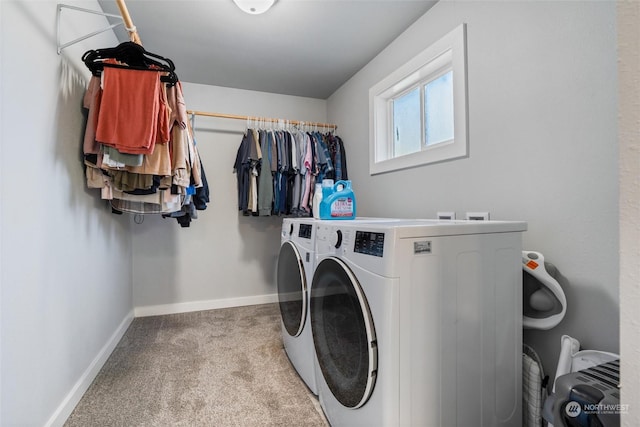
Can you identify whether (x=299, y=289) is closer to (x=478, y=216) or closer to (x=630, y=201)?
(x=478, y=216)

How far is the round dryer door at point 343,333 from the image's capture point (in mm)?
952

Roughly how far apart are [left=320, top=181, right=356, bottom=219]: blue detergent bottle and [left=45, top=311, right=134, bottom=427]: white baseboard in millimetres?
1462

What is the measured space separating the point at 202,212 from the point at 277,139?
41.4 inches

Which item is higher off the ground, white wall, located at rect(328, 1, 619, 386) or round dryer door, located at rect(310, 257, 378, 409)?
white wall, located at rect(328, 1, 619, 386)

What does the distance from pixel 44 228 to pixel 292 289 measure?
1.13 m

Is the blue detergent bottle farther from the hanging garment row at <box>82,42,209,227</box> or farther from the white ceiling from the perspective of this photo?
the white ceiling

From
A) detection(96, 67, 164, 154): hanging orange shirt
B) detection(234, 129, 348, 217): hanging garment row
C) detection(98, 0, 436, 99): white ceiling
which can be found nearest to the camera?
detection(96, 67, 164, 154): hanging orange shirt

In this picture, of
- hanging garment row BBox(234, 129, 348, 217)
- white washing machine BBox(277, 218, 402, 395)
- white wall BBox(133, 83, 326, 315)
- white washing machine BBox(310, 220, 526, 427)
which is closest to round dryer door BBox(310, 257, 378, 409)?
white washing machine BBox(310, 220, 526, 427)

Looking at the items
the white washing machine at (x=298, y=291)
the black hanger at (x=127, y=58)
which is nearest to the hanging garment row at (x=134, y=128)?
the black hanger at (x=127, y=58)

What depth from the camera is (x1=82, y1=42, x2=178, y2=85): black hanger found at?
1.44 metres

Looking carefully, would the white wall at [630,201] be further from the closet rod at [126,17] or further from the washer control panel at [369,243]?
the closet rod at [126,17]

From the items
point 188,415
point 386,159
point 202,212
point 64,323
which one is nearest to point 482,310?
point 188,415

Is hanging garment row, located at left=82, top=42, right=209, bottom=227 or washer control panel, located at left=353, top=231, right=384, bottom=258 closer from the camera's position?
washer control panel, located at left=353, top=231, right=384, bottom=258

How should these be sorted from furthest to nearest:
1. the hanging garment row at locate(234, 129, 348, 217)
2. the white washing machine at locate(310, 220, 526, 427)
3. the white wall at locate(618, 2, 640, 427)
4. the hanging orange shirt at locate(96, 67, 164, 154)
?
the hanging garment row at locate(234, 129, 348, 217)
the hanging orange shirt at locate(96, 67, 164, 154)
the white washing machine at locate(310, 220, 526, 427)
the white wall at locate(618, 2, 640, 427)
